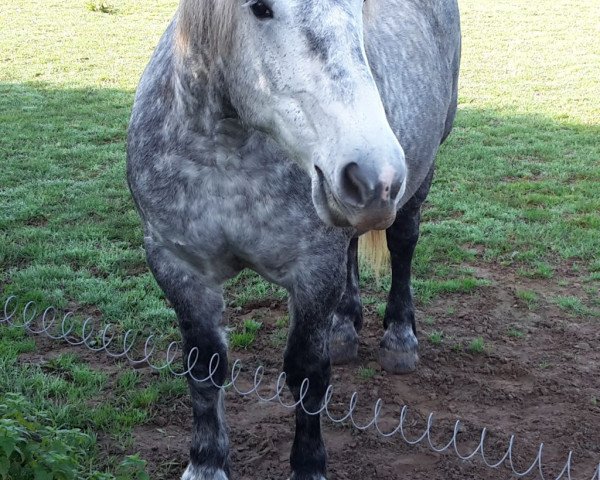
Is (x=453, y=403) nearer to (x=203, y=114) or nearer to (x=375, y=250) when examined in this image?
(x=375, y=250)

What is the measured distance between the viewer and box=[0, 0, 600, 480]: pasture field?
11.2 ft

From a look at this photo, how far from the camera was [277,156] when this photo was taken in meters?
2.65

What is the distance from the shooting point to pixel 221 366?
3.12 m

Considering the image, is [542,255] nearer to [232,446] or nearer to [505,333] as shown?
[505,333]

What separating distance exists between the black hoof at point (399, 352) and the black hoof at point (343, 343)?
0.51 ft

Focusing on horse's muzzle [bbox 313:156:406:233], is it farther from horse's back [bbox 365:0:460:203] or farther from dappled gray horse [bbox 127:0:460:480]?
horse's back [bbox 365:0:460:203]

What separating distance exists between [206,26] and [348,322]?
2.21m

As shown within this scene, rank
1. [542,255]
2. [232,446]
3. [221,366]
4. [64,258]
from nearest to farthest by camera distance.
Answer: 1. [221,366]
2. [232,446]
3. [64,258]
4. [542,255]

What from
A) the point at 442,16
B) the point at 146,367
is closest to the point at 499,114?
the point at 442,16

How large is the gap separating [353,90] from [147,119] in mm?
1128

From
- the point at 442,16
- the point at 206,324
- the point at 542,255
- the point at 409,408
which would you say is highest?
the point at 442,16

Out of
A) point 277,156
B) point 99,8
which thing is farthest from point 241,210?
point 99,8

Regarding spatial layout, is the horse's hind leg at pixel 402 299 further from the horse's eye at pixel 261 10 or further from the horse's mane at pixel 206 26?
the horse's eye at pixel 261 10

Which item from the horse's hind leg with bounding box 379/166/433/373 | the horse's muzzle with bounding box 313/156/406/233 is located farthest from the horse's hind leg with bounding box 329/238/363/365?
the horse's muzzle with bounding box 313/156/406/233
